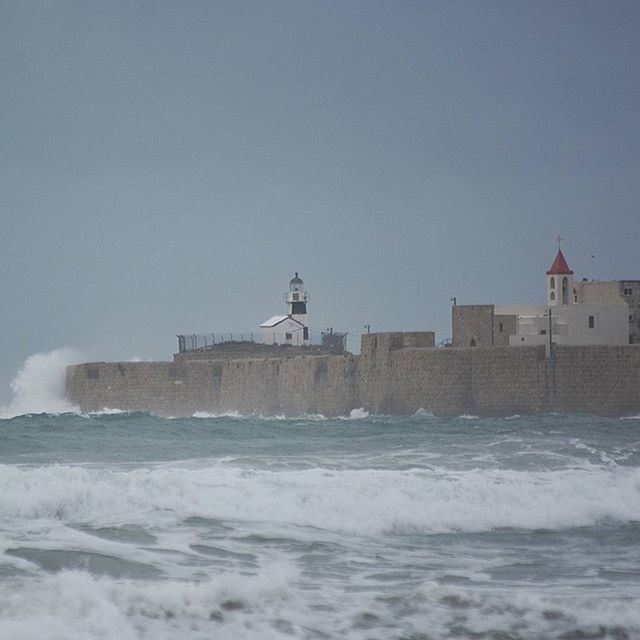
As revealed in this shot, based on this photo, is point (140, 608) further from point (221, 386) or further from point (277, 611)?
point (221, 386)

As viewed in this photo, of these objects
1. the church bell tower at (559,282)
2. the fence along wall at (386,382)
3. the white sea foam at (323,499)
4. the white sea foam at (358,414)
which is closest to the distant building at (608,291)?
the church bell tower at (559,282)

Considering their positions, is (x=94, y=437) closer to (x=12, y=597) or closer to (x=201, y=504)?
(x=201, y=504)

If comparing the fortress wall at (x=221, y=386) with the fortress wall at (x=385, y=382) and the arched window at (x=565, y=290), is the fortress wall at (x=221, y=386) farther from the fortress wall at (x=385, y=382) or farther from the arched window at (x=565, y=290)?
the arched window at (x=565, y=290)

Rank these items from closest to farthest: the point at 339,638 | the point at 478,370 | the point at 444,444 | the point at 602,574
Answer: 1. the point at 339,638
2. the point at 602,574
3. the point at 444,444
4. the point at 478,370

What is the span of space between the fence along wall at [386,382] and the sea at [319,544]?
14.5m

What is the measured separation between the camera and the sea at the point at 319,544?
855cm

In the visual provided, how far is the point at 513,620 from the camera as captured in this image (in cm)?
862

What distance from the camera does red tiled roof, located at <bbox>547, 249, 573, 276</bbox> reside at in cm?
3981

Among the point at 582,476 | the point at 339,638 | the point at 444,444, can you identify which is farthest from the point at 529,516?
the point at 444,444

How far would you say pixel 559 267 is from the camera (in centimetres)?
3981

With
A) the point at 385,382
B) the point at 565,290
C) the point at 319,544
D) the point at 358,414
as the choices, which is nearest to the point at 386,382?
the point at 385,382

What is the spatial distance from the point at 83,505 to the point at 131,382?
31.3 metres

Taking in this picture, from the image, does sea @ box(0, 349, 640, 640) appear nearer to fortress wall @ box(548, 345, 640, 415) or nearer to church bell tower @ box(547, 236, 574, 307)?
fortress wall @ box(548, 345, 640, 415)

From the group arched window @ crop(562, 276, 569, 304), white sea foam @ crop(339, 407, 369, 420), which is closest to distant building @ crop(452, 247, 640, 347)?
arched window @ crop(562, 276, 569, 304)
